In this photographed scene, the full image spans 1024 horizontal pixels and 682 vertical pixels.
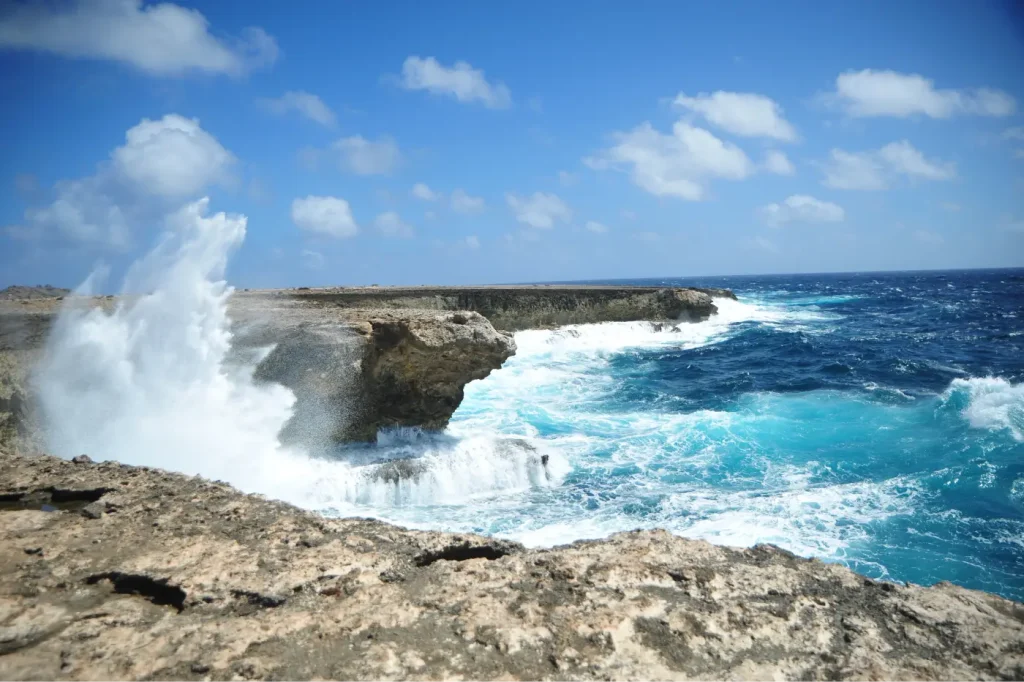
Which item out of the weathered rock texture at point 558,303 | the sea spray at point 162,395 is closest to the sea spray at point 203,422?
the sea spray at point 162,395

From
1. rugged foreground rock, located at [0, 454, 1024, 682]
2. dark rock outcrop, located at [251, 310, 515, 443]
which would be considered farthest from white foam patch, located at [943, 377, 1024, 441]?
rugged foreground rock, located at [0, 454, 1024, 682]

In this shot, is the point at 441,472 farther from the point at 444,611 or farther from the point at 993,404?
the point at 993,404

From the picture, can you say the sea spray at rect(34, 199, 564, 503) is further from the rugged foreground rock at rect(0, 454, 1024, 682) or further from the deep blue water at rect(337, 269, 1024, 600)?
the rugged foreground rock at rect(0, 454, 1024, 682)

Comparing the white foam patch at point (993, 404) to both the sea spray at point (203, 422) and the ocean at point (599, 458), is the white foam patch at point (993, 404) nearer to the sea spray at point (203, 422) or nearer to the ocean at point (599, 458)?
the ocean at point (599, 458)

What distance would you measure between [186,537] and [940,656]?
4.27 meters

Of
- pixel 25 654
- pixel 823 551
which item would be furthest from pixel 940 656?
pixel 823 551

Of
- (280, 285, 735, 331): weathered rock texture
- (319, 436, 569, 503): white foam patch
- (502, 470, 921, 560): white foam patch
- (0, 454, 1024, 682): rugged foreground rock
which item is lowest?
(502, 470, 921, 560): white foam patch

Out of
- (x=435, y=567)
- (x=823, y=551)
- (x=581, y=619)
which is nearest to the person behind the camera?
(x=581, y=619)

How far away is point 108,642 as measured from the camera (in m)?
2.51

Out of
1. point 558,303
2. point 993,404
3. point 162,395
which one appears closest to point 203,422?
point 162,395

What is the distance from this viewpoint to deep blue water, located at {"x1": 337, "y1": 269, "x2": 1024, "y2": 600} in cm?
804

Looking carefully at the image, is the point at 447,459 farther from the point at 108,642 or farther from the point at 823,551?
the point at 108,642

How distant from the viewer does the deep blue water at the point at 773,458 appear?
804 centimetres

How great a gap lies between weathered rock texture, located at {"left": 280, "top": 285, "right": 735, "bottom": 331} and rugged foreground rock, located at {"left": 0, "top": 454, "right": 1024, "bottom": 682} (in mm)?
26700
